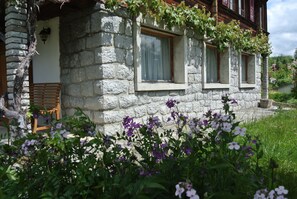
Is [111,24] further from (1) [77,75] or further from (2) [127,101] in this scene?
(2) [127,101]

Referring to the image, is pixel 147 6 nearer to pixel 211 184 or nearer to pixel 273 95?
pixel 211 184

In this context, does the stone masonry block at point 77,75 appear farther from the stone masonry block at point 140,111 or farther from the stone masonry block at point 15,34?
the stone masonry block at point 140,111

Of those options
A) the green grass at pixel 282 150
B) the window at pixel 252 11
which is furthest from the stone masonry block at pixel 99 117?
the window at pixel 252 11

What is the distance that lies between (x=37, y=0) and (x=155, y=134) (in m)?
3.37

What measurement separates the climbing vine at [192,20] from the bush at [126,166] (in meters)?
3.53

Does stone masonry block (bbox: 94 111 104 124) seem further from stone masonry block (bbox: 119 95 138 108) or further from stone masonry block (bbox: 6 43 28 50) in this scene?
stone masonry block (bbox: 6 43 28 50)

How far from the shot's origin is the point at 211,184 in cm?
165

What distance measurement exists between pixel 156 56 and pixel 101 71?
200cm

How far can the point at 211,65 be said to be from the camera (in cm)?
883

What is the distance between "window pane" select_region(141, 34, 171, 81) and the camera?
6309 millimetres

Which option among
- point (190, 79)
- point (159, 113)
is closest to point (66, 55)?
point (159, 113)

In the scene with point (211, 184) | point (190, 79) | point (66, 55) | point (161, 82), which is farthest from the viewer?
point (190, 79)

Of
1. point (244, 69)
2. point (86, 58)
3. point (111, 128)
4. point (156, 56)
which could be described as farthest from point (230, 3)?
point (111, 128)

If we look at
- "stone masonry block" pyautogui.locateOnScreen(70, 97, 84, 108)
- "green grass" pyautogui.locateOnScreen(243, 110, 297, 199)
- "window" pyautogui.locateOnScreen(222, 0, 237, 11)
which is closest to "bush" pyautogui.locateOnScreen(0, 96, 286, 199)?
"green grass" pyautogui.locateOnScreen(243, 110, 297, 199)
